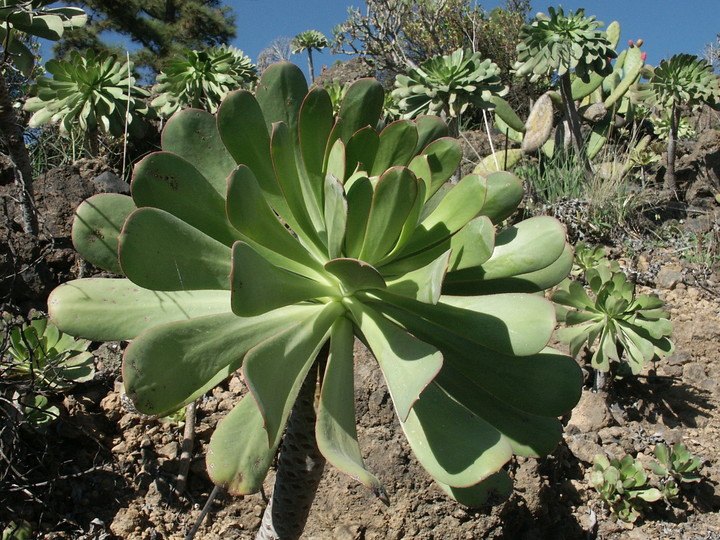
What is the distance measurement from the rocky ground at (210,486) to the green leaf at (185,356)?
34.6 inches

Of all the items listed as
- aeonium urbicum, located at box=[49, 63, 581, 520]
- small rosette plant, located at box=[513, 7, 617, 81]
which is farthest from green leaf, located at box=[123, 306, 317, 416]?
small rosette plant, located at box=[513, 7, 617, 81]

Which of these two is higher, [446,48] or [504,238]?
[446,48]

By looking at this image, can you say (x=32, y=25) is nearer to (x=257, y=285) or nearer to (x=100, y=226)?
(x=100, y=226)

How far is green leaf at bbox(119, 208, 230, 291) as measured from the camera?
34.7 inches

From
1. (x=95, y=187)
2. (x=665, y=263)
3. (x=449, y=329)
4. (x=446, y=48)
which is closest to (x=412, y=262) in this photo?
(x=449, y=329)

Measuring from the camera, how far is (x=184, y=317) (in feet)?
3.49

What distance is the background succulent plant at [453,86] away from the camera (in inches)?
173

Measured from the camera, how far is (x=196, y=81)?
4414 mm

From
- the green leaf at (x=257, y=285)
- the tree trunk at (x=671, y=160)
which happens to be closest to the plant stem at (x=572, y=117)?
the tree trunk at (x=671, y=160)

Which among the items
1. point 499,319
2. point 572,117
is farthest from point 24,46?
point 572,117

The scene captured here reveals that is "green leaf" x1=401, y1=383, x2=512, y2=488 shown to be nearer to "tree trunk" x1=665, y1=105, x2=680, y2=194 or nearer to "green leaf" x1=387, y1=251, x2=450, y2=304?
"green leaf" x1=387, y1=251, x2=450, y2=304

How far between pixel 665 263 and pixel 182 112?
4060mm

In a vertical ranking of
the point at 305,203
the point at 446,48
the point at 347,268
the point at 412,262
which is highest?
the point at 446,48

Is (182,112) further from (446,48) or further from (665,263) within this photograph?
(446,48)
